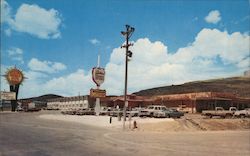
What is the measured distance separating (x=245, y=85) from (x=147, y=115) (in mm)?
133222

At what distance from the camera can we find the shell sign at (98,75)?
173ft

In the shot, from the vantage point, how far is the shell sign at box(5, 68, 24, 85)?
9537cm

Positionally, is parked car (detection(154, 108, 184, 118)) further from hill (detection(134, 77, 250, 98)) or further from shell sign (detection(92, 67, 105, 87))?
hill (detection(134, 77, 250, 98))

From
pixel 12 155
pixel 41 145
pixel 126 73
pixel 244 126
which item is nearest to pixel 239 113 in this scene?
pixel 244 126

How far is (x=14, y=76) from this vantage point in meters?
97.1

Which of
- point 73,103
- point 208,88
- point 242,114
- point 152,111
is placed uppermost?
point 208,88

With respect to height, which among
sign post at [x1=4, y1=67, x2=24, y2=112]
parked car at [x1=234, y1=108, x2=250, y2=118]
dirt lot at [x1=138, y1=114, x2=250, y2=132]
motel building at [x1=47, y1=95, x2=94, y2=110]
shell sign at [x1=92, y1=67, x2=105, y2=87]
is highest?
sign post at [x1=4, y1=67, x2=24, y2=112]

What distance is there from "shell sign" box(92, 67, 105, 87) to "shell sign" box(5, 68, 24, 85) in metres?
49.2

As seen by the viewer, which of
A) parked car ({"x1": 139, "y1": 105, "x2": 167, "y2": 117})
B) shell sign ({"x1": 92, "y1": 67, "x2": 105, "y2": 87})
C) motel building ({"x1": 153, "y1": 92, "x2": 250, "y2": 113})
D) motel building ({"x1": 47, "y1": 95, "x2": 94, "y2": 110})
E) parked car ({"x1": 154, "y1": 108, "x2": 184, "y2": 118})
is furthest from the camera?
motel building ({"x1": 47, "y1": 95, "x2": 94, "y2": 110})

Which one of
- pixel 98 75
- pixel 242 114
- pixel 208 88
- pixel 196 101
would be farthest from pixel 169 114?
pixel 208 88

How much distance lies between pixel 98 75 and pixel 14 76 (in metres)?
51.1

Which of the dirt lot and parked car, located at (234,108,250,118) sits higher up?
parked car, located at (234,108,250,118)

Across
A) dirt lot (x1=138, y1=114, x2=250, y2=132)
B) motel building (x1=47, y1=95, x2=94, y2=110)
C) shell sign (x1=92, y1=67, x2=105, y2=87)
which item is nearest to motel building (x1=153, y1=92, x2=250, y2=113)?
shell sign (x1=92, y1=67, x2=105, y2=87)

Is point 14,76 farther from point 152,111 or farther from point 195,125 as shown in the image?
point 195,125
